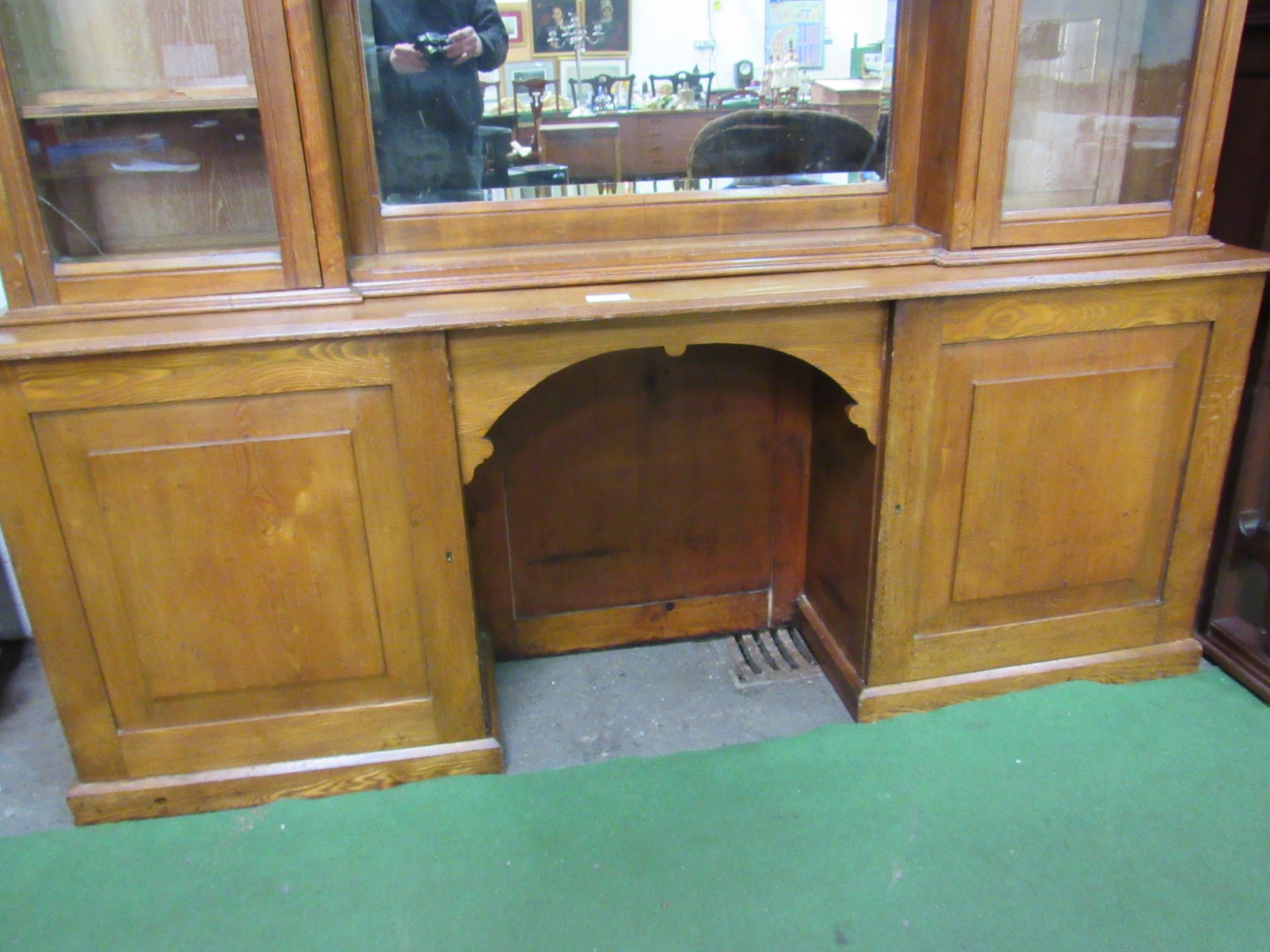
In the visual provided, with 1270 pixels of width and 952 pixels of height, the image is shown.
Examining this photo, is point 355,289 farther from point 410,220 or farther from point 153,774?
point 153,774

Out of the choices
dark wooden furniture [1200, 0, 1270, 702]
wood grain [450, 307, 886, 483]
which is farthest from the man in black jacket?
dark wooden furniture [1200, 0, 1270, 702]

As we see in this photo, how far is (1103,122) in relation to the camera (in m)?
2.03

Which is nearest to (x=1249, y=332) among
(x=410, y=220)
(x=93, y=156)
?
(x=410, y=220)

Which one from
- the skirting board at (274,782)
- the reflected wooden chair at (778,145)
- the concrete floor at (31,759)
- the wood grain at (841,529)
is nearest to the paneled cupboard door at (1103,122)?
the reflected wooden chair at (778,145)

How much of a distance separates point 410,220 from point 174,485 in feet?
2.27

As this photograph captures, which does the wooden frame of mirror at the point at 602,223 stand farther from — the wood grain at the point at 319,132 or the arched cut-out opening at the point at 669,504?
the arched cut-out opening at the point at 669,504

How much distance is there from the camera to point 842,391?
2.12 m

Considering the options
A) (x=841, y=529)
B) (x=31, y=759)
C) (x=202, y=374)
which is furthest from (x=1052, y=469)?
(x=31, y=759)

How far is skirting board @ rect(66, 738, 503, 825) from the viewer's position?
190 cm

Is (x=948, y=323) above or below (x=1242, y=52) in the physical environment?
below

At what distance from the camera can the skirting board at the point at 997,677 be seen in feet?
Result: 7.03

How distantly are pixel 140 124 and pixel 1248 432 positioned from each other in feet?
8.10

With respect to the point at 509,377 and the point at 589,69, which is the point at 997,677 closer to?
the point at 509,377

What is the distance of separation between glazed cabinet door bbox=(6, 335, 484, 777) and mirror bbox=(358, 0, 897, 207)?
1.66 ft
